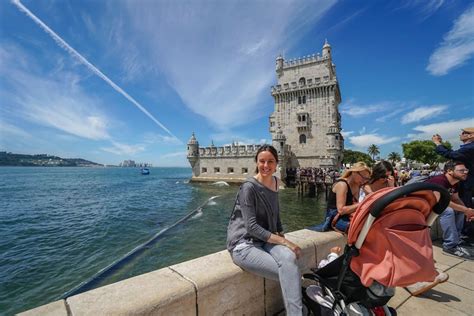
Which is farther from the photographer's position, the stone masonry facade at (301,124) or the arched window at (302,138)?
the arched window at (302,138)

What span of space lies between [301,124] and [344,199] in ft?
106

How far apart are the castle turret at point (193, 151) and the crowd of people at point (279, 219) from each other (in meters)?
37.6

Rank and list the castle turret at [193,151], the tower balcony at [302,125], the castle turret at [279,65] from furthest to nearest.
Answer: the castle turret at [193,151], the castle turret at [279,65], the tower balcony at [302,125]

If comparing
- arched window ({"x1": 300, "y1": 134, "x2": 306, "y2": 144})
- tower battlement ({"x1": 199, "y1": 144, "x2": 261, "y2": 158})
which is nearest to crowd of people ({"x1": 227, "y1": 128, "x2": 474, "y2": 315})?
arched window ({"x1": 300, "y1": 134, "x2": 306, "y2": 144})

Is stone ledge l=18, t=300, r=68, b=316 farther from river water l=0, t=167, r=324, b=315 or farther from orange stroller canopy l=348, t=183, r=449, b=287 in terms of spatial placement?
river water l=0, t=167, r=324, b=315

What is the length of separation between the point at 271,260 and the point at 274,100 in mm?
36712

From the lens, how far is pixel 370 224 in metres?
1.72

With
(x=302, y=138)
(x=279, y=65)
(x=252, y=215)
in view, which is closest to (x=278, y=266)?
(x=252, y=215)

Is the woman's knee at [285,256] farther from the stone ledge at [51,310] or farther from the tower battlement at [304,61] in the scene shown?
the tower battlement at [304,61]

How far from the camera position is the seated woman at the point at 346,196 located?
10.7ft

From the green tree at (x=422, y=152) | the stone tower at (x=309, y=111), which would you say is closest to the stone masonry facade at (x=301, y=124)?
the stone tower at (x=309, y=111)

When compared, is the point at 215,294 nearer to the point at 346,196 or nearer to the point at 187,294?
the point at 187,294

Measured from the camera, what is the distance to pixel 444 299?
276 cm

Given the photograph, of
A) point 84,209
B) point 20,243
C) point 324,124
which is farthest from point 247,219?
point 324,124
